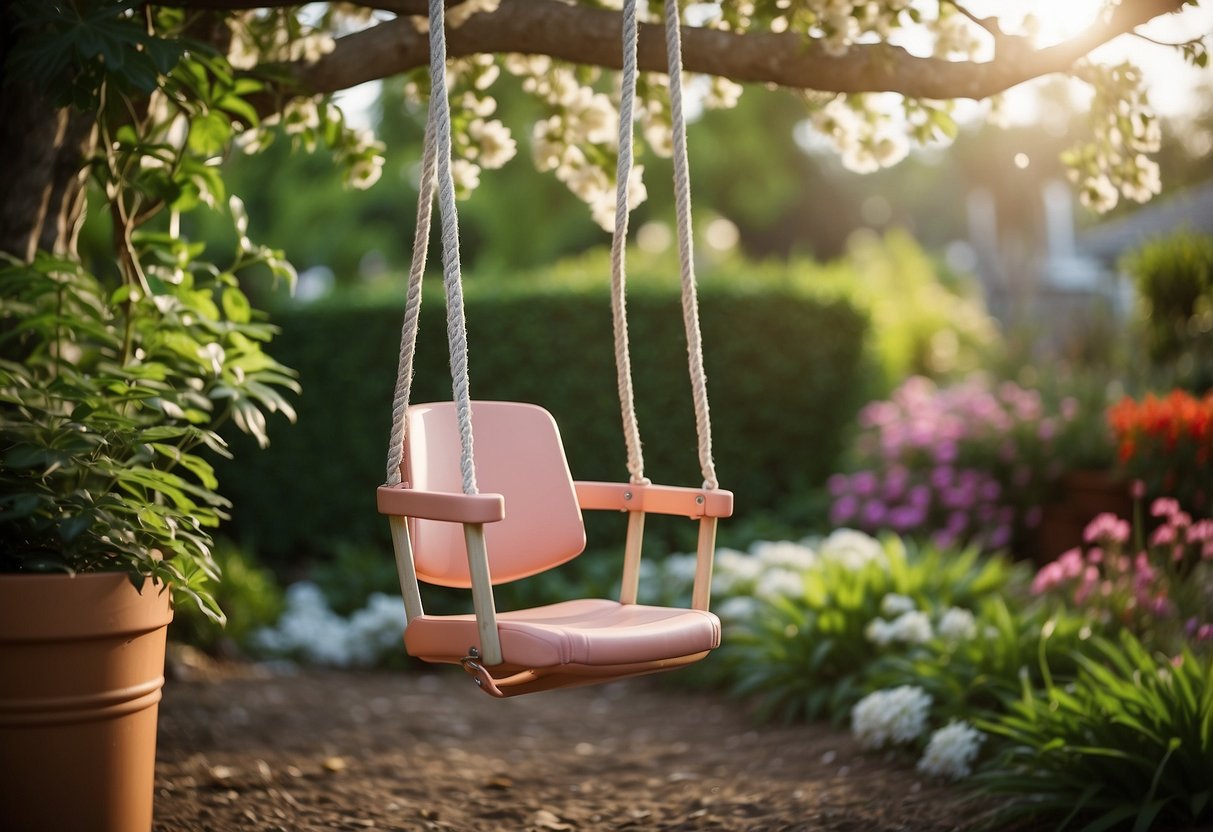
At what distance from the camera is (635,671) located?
228 centimetres

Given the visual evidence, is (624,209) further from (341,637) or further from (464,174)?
(341,637)

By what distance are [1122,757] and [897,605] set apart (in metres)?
1.51

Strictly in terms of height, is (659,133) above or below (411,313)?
above

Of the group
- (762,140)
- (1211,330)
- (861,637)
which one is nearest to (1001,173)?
(762,140)

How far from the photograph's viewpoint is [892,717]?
3.48 m

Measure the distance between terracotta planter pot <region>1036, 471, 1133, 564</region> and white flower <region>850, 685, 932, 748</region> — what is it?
89.1 inches

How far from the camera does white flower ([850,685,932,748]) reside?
3.45 meters

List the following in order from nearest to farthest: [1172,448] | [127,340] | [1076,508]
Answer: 1. [127,340]
2. [1172,448]
3. [1076,508]

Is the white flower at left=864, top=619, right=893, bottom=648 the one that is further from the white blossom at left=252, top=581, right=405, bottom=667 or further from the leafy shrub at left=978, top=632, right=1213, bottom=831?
the white blossom at left=252, top=581, right=405, bottom=667

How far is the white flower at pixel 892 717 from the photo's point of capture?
3446mm

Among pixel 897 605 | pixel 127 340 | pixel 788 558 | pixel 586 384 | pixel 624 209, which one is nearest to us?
pixel 624 209

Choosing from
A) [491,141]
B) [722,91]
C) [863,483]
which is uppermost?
[722,91]

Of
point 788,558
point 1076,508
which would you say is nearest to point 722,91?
point 788,558

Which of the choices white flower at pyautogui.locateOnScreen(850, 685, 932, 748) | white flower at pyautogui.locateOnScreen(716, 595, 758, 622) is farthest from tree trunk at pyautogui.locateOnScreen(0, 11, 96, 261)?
white flower at pyautogui.locateOnScreen(716, 595, 758, 622)
